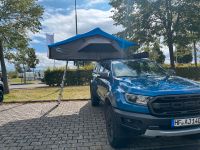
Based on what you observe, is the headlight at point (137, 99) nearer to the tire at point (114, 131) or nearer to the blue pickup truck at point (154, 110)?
the blue pickup truck at point (154, 110)

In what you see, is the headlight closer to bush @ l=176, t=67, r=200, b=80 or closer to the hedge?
the hedge

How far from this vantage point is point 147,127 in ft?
16.7

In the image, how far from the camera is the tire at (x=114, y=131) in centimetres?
542

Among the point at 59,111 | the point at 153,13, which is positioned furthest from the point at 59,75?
the point at 59,111

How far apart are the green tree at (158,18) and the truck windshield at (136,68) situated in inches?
736

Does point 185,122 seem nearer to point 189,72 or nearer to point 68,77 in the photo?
point 68,77

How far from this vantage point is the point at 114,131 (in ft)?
18.1

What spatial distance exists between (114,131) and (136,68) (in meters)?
2.29

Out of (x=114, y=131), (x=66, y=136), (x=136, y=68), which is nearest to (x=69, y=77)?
(x=136, y=68)

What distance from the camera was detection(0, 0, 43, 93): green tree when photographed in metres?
15.8

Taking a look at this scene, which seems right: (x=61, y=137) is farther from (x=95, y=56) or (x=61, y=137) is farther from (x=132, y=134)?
(x=95, y=56)

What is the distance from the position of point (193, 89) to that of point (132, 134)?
1384mm

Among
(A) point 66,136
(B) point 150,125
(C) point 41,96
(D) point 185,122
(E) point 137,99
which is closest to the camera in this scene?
(B) point 150,125

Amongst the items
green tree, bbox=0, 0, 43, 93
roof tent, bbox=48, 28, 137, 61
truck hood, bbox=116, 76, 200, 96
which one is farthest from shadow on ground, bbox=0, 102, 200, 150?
green tree, bbox=0, 0, 43, 93
